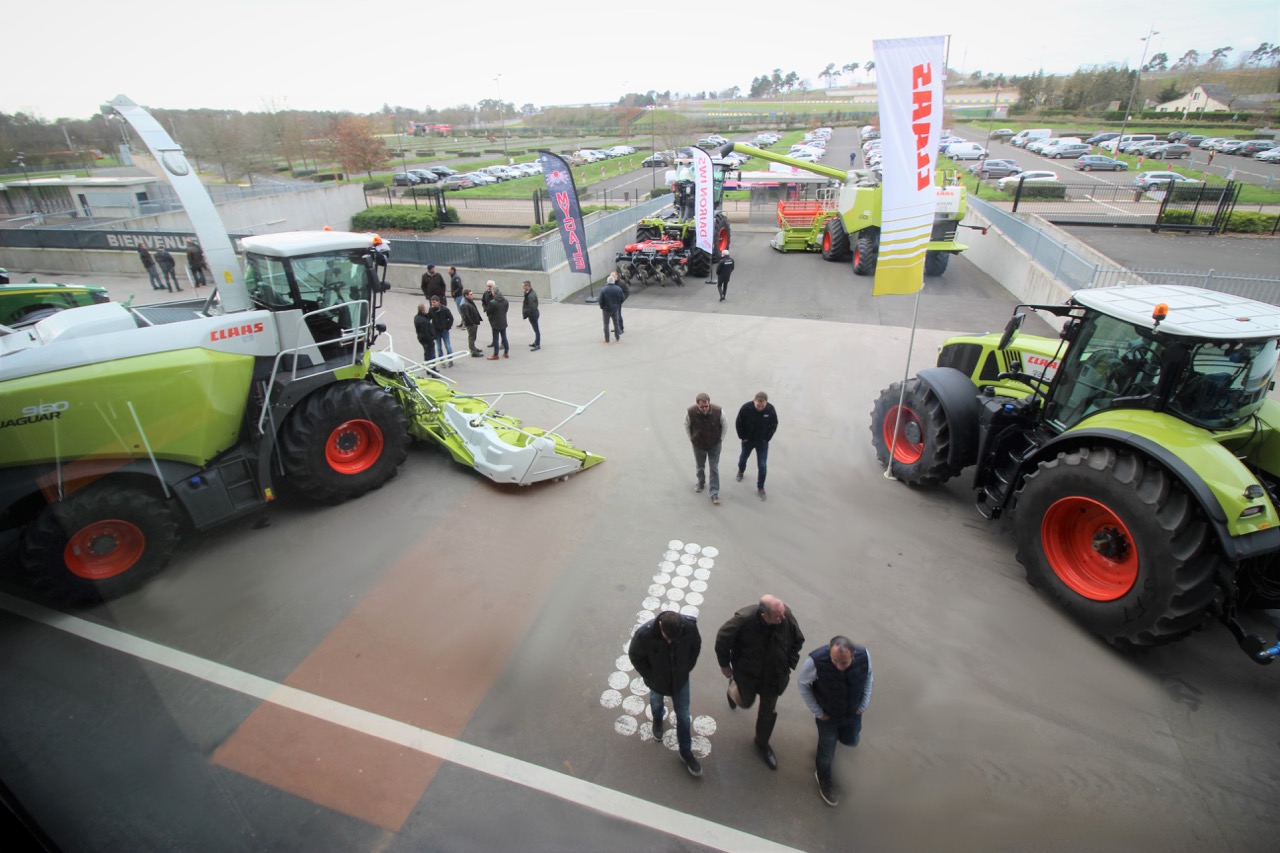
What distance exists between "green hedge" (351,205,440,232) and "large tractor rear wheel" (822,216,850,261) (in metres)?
14.7

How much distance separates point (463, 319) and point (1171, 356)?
9048mm

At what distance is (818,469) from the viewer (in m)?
6.90

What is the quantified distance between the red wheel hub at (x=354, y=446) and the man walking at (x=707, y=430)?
3312mm

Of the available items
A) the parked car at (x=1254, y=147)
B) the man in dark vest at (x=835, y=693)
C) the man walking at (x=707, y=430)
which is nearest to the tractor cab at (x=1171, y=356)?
the man walking at (x=707, y=430)

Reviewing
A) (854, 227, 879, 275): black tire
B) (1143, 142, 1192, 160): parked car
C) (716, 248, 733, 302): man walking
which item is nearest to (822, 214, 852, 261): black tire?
(854, 227, 879, 275): black tire

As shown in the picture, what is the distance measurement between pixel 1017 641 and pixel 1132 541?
3.48 ft

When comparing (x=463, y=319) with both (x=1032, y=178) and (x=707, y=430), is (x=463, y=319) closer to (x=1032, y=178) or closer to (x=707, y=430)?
(x=707, y=430)

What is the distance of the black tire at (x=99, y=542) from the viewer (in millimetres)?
4395

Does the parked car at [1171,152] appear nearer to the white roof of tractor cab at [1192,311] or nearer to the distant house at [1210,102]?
the distant house at [1210,102]

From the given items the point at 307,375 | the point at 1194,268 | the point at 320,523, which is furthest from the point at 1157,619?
the point at 1194,268

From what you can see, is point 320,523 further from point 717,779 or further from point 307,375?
point 717,779

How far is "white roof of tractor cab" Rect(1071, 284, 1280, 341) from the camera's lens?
4156 mm

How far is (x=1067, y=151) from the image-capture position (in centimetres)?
3709

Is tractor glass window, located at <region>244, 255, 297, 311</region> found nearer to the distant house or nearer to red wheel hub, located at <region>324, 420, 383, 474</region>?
red wheel hub, located at <region>324, 420, 383, 474</region>
